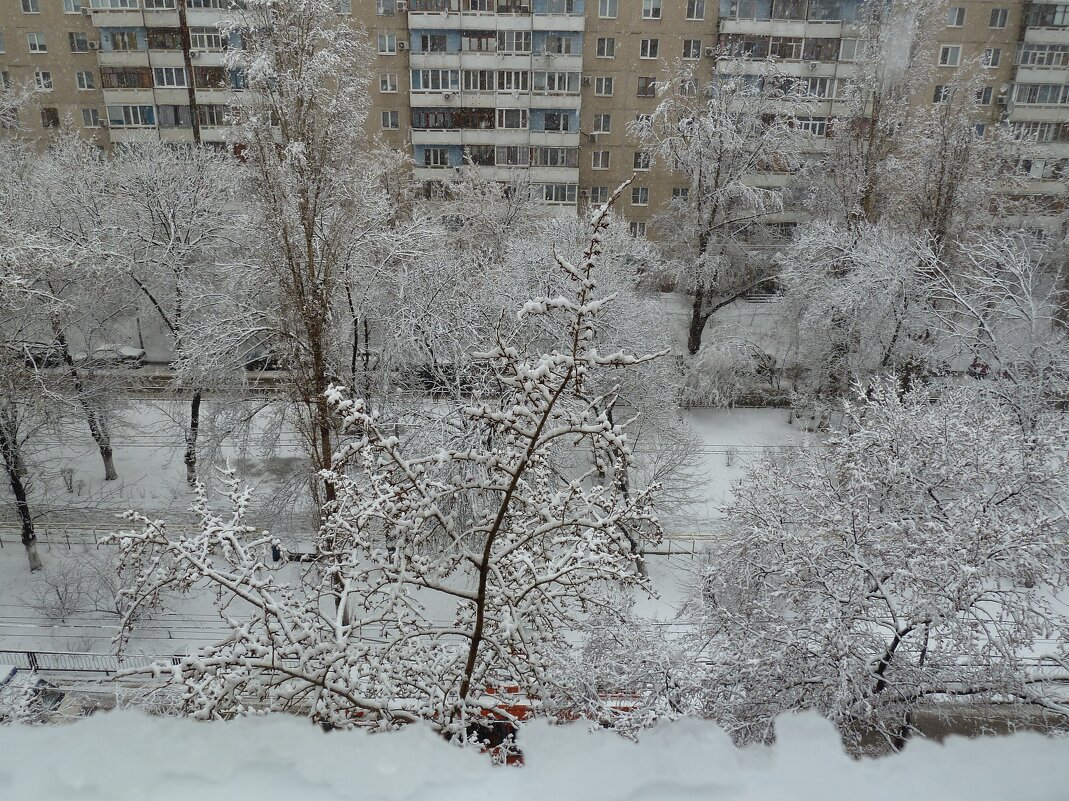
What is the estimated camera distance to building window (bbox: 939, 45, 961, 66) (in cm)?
3123

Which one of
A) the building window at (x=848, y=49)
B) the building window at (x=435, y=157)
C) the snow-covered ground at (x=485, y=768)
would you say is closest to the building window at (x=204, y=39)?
the building window at (x=435, y=157)

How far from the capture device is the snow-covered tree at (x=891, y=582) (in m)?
8.44

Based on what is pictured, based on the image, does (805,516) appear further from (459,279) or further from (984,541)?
(459,279)

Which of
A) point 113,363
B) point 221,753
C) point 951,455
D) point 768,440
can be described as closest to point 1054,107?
point 768,440

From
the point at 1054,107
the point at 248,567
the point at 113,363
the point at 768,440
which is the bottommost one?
the point at 768,440

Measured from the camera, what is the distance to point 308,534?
16.0 m

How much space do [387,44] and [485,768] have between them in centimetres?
3242

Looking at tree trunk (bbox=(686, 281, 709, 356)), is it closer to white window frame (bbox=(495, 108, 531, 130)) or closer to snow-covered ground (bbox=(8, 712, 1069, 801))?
white window frame (bbox=(495, 108, 531, 130))

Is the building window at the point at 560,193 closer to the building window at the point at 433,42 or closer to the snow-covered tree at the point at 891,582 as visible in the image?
the building window at the point at 433,42

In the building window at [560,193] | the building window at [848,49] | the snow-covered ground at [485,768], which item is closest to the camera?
the snow-covered ground at [485,768]

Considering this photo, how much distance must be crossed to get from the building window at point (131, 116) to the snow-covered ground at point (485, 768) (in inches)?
1337

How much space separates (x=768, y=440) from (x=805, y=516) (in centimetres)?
1179

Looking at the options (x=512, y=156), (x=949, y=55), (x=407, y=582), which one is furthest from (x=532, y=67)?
(x=407, y=582)

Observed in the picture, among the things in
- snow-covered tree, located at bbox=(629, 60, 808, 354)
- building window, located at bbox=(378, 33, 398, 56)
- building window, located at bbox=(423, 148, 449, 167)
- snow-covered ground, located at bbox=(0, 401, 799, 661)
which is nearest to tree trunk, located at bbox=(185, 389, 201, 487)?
snow-covered ground, located at bbox=(0, 401, 799, 661)
